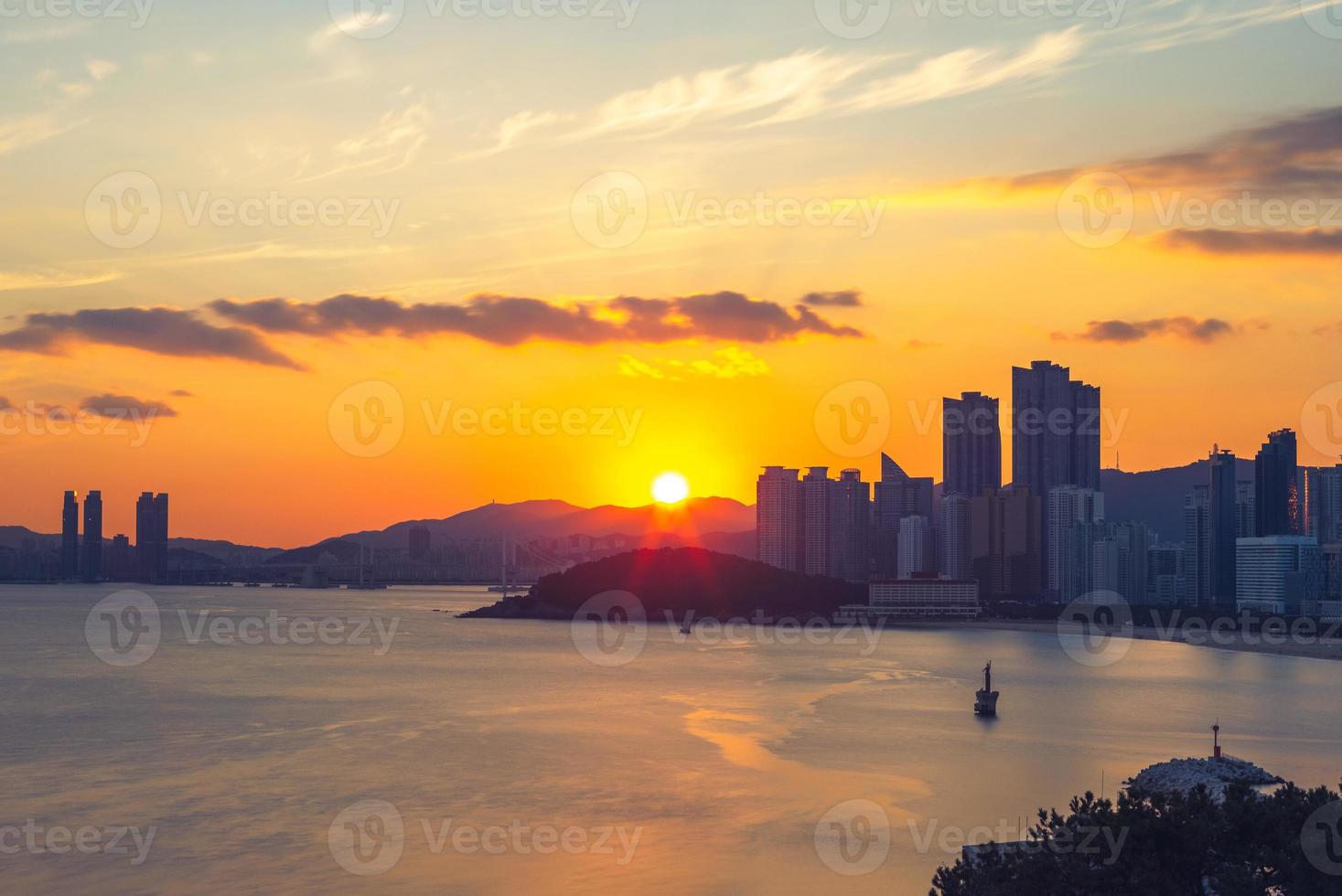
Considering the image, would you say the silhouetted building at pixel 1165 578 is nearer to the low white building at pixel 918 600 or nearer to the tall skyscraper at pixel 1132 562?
the tall skyscraper at pixel 1132 562

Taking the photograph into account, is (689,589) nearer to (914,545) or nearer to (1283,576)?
(914,545)

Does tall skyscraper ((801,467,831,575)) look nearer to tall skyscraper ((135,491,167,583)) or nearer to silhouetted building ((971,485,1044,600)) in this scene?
silhouetted building ((971,485,1044,600))

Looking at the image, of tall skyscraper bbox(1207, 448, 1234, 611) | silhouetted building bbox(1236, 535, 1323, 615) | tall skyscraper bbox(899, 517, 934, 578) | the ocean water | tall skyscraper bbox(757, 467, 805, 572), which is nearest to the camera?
the ocean water

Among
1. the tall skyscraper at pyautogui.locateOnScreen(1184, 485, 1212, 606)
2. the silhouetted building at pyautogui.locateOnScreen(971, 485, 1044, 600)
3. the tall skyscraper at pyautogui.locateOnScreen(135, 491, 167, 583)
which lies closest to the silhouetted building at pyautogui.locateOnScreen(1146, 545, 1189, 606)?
the tall skyscraper at pyautogui.locateOnScreen(1184, 485, 1212, 606)

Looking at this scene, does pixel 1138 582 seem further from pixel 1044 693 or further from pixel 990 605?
pixel 1044 693

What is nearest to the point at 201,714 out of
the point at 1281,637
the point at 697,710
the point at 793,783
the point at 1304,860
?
the point at 697,710

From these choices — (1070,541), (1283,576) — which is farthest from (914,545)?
(1283,576)

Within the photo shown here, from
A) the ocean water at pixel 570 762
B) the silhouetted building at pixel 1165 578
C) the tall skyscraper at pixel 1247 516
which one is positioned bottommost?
the ocean water at pixel 570 762

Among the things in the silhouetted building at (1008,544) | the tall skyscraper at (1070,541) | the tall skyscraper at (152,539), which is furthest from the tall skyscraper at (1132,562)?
the tall skyscraper at (152,539)
